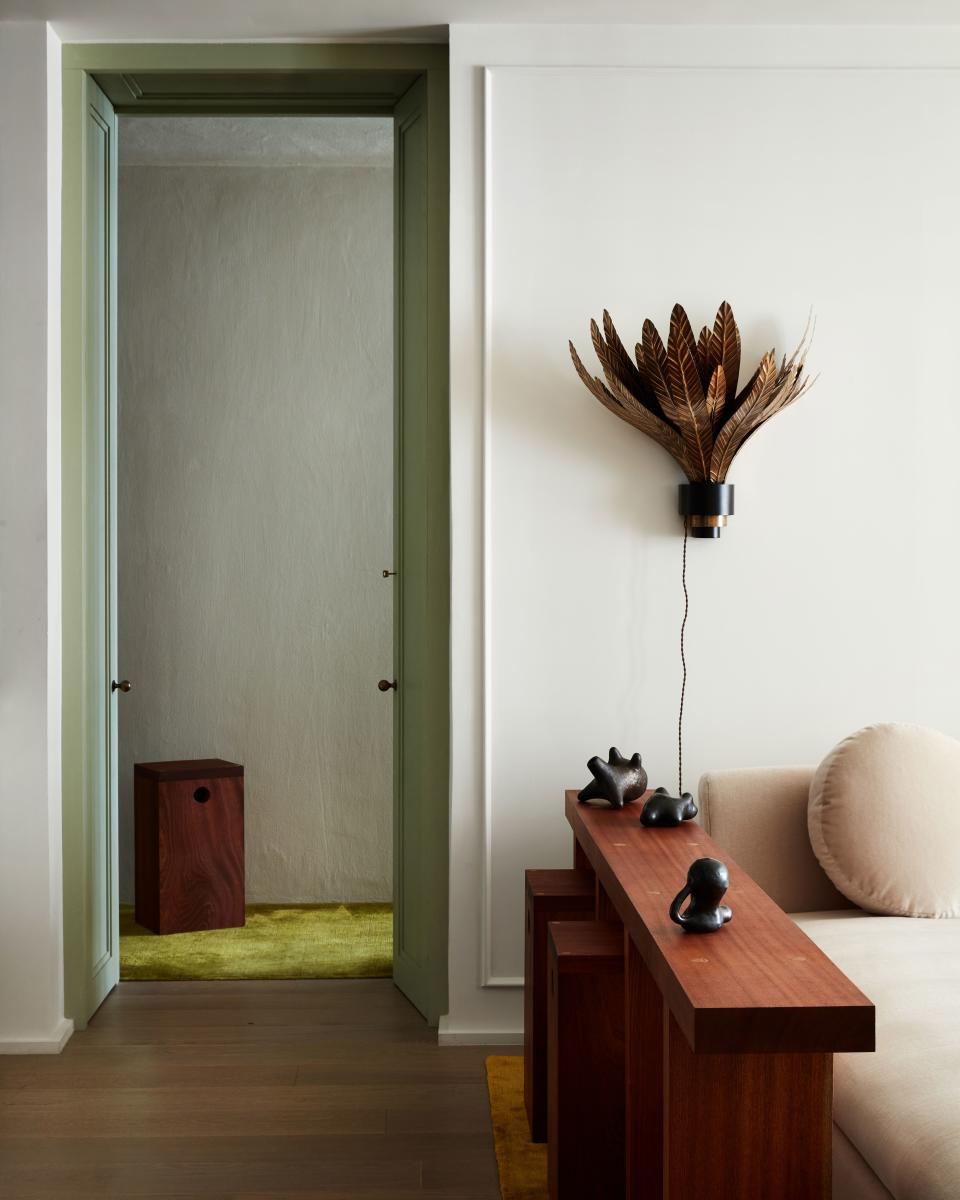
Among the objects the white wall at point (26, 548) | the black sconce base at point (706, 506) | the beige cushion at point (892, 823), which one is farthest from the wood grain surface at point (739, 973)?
the white wall at point (26, 548)

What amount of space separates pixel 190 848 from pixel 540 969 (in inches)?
76.5

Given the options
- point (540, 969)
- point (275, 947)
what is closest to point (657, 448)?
point (540, 969)

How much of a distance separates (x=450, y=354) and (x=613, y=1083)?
1.84m

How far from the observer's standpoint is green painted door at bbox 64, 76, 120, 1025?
3.24 metres

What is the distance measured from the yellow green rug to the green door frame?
441mm

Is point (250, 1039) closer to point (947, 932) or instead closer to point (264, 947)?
point (264, 947)

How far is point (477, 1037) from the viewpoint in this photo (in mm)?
3100

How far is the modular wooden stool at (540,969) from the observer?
2.45 m

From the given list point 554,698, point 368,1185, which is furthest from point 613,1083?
point 554,698

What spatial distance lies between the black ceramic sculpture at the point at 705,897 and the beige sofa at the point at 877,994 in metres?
0.36

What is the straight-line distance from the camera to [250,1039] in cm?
313

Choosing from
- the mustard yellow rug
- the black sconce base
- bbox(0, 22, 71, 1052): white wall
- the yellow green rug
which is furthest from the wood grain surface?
the yellow green rug

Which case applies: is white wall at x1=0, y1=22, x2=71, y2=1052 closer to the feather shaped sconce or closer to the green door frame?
the green door frame

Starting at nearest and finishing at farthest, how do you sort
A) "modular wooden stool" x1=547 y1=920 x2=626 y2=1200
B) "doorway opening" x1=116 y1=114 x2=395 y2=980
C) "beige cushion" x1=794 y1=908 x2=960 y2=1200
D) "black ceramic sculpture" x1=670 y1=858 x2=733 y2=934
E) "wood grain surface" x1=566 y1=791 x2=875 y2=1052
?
"wood grain surface" x1=566 y1=791 x2=875 y2=1052
"beige cushion" x1=794 y1=908 x2=960 y2=1200
"black ceramic sculpture" x1=670 y1=858 x2=733 y2=934
"modular wooden stool" x1=547 y1=920 x2=626 y2=1200
"doorway opening" x1=116 y1=114 x2=395 y2=980
